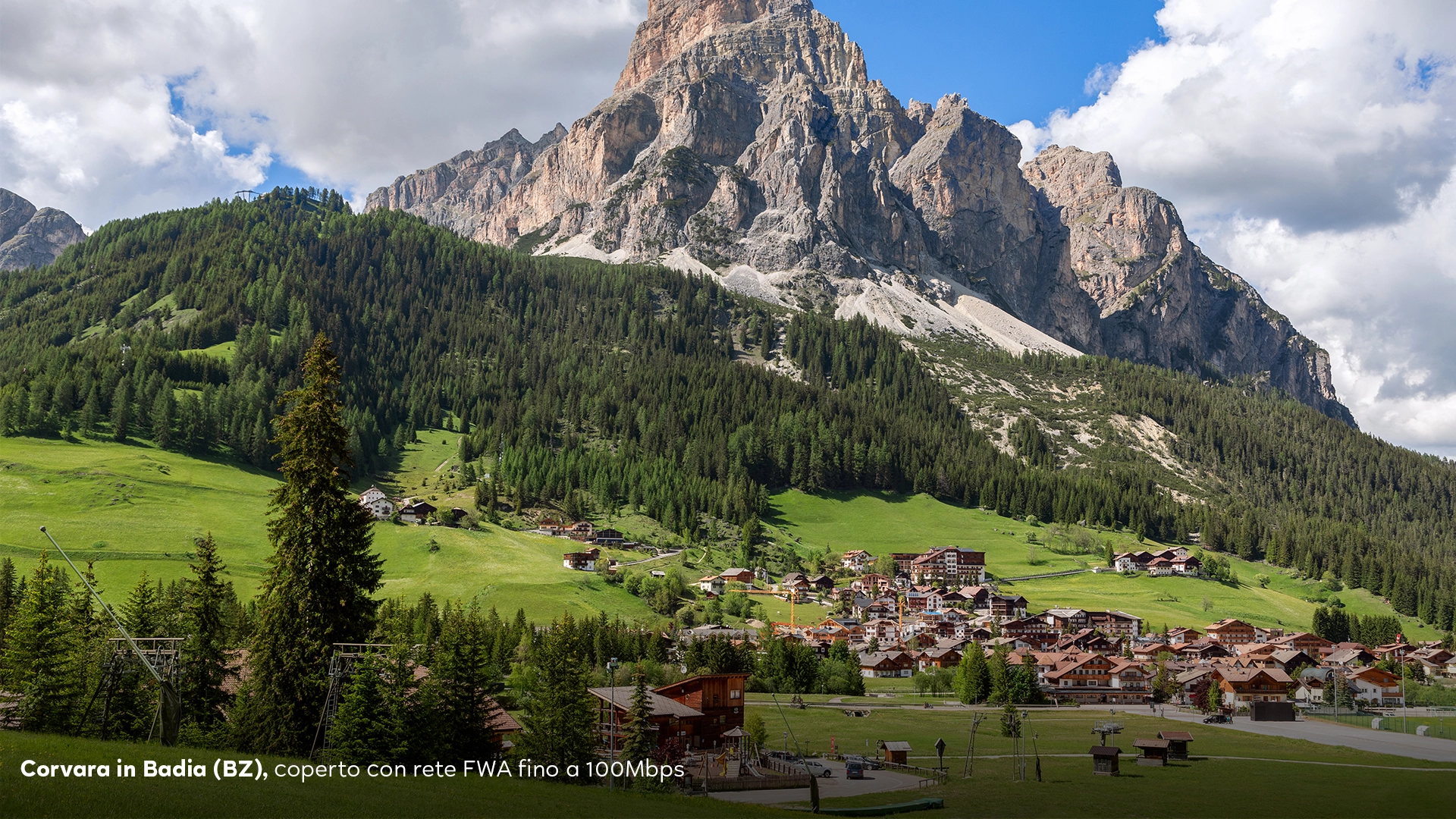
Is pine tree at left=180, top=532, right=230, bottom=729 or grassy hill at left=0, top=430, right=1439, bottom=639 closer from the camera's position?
pine tree at left=180, top=532, right=230, bottom=729

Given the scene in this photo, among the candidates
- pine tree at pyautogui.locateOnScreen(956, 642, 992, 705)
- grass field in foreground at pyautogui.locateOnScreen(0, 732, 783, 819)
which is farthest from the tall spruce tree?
pine tree at pyautogui.locateOnScreen(956, 642, 992, 705)

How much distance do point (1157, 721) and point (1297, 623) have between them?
3314 inches

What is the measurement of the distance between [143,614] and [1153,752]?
200 feet

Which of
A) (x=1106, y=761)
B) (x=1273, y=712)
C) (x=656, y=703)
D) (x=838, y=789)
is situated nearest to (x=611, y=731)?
(x=838, y=789)

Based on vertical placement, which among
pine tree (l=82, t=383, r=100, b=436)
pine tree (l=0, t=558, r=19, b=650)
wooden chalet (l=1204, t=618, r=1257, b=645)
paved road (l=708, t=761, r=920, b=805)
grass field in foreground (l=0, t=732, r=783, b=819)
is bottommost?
paved road (l=708, t=761, r=920, b=805)

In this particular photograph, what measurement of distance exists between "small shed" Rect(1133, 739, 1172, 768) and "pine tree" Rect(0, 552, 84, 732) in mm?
60337

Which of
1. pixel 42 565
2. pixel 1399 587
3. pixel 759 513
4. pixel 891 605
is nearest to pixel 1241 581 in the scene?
pixel 1399 587

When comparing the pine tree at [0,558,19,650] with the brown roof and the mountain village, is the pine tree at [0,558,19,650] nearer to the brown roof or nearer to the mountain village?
the brown roof

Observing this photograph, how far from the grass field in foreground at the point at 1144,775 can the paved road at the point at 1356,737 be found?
9.83 ft

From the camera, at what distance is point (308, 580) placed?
37.8 metres

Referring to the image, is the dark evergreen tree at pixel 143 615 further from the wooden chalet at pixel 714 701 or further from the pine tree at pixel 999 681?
the pine tree at pixel 999 681

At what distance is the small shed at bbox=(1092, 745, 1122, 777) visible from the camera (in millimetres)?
56594

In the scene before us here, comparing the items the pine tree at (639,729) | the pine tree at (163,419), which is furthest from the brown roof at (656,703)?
the pine tree at (163,419)

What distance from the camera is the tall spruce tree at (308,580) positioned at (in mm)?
37094
